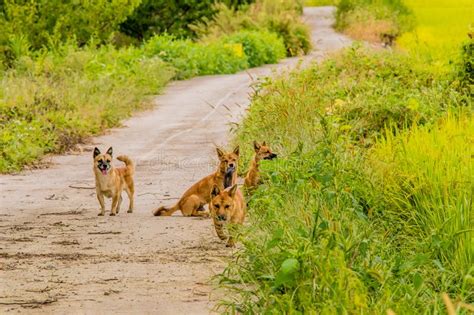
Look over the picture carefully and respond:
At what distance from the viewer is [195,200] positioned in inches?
516

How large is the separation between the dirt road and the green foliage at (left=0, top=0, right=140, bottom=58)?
1274 centimetres

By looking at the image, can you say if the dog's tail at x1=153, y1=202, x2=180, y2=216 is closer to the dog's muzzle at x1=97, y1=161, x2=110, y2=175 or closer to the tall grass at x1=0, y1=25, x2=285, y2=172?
the dog's muzzle at x1=97, y1=161, x2=110, y2=175

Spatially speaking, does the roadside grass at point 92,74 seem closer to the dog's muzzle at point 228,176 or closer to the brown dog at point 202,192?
the brown dog at point 202,192

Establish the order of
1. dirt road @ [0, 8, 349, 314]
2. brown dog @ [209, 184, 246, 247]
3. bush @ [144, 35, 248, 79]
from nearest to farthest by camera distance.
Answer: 1. dirt road @ [0, 8, 349, 314]
2. brown dog @ [209, 184, 246, 247]
3. bush @ [144, 35, 248, 79]

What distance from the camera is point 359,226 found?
9.99m

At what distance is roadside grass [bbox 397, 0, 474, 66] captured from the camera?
2692 centimetres

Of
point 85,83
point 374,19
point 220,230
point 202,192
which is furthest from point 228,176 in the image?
point 374,19

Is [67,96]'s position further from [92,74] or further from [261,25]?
[261,25]

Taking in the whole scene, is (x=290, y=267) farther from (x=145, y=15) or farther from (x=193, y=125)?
(x=145, y=15)

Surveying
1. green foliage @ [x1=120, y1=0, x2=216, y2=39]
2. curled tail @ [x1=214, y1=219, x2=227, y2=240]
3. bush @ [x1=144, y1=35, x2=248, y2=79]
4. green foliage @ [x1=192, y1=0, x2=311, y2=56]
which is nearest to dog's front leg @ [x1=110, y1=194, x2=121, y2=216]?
curled tail @ [x1=214, y1=219, x2=227, y2=240]

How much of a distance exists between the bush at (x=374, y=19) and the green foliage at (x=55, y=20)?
595 inches

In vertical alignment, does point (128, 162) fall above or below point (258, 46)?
above

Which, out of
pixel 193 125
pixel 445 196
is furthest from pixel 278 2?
pixel 445 196

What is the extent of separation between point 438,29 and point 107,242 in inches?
1191
